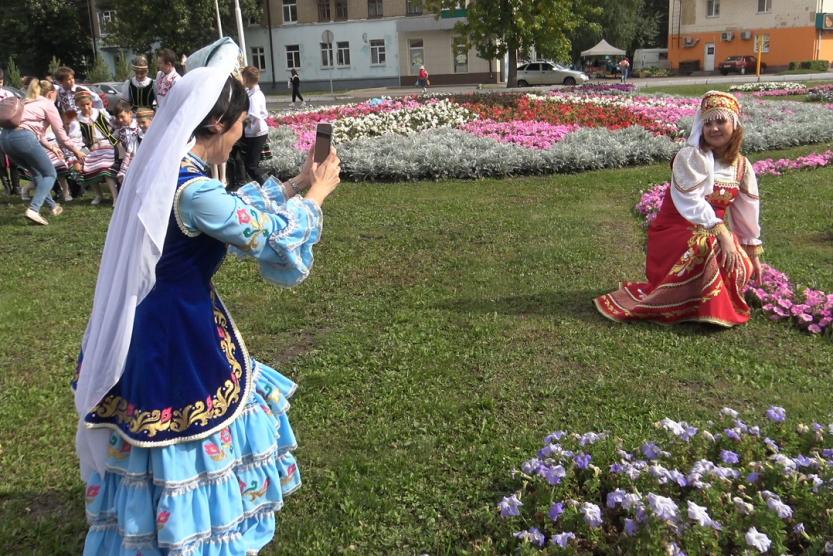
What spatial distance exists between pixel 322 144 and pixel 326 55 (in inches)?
1805

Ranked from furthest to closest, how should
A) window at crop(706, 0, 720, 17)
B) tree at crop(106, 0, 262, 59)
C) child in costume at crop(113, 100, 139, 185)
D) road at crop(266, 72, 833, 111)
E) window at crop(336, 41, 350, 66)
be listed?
window at crop(706, 0, 720, 17), window at crop(336, 41, 350, 66), tree at crop(106, 0, 262, 59), road at crop(266, 72, 833, 111), child in costume at crop(113, 100, 139, 185)

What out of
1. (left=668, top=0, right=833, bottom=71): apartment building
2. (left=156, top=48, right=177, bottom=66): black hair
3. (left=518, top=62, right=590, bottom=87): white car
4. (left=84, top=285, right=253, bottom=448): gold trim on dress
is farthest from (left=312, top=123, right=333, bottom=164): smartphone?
(left=668, top=0, right=833, bottom=71): apartment building

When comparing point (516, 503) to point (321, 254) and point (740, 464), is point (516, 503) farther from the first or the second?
point (321, 254)

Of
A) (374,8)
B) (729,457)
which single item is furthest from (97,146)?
(374,8)

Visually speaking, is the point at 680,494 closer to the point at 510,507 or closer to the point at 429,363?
the point at 510,507

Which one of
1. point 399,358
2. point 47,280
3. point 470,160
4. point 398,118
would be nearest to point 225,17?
point 398,118

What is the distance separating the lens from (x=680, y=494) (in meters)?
2.98

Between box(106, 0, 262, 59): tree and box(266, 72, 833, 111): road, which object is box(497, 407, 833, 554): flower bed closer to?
box(266, 72, 833, 111): road

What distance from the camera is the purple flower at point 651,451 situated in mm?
3159

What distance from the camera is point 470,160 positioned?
10.9 metres

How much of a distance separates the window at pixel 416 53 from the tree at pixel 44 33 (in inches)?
925

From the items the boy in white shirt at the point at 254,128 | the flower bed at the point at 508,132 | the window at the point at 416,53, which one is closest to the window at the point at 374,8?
the window at the point at 416,53

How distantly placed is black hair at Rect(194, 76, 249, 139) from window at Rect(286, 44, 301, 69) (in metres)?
47.0

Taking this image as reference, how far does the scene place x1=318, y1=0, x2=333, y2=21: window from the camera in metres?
45.8
